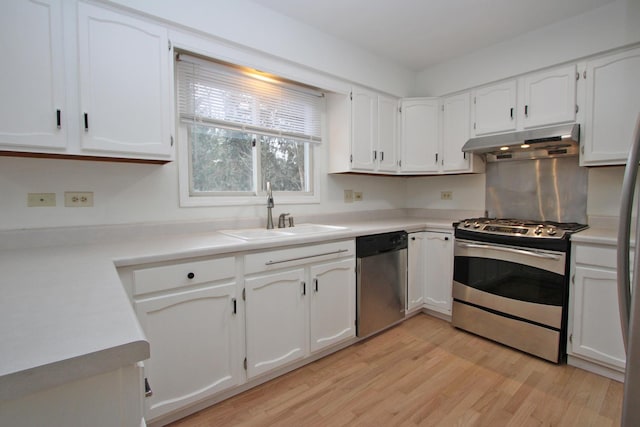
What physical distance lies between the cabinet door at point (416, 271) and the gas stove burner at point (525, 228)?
0.39 m

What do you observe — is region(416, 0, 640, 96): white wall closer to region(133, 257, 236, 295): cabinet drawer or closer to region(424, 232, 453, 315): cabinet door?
region(424, 232, 453, 315): cabinet door

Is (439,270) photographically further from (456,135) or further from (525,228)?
(456,135)

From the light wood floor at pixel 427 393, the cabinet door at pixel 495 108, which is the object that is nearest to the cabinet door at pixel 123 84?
the light wood floor at pixel 427 393

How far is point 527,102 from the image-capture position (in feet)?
8.52

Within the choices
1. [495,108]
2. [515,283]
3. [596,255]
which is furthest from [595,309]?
[495,108]

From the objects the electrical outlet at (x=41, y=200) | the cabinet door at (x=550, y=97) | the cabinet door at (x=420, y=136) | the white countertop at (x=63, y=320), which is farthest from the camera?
the cabinet door at (x=420, y=136)

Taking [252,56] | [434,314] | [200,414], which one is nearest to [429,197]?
[434,314]

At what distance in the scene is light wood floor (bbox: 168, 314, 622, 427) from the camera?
5.37ft

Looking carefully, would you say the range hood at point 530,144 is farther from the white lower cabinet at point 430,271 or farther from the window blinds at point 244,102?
the window blinds at point 244,102

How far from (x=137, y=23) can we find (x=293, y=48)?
3.57 ft

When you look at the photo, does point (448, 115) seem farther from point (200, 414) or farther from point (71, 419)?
point (71, 419)

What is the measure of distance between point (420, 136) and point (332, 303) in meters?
1.98

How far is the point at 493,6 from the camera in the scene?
89.0 inches

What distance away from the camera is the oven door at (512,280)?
2131 millimetres
